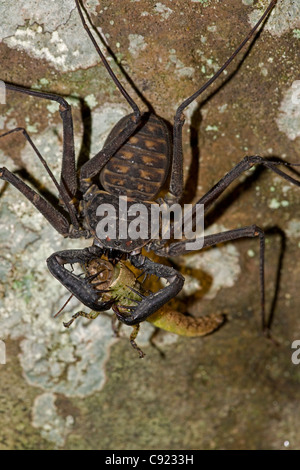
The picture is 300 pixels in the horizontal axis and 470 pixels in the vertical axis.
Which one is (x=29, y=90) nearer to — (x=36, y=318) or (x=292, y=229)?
(x=36, y=318)

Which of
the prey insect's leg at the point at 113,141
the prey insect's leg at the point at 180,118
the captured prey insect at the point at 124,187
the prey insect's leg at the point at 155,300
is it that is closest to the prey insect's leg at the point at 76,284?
the captured prey insect at the point at 124,187

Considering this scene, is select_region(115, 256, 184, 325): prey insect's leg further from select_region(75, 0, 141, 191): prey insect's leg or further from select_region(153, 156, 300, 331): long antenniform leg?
select_region(75, 0, 141, 191): prey insect's leg

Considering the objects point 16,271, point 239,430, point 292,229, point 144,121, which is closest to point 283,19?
point 144,121

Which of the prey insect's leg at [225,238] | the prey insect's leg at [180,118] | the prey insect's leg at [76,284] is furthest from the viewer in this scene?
the prey insect's leg at [225,238]

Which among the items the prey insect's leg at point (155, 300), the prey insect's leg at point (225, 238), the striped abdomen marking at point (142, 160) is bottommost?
the prey insect's leg at point (155, 300)

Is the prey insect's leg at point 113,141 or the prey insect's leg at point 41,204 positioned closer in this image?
the prey insect's leg at point 113,141

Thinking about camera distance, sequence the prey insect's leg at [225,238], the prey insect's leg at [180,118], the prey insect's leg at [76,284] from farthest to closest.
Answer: the prey insect's leg at [225,238]
the prey insect's leg at [180,118]
the prey insect's leg at [76,284]

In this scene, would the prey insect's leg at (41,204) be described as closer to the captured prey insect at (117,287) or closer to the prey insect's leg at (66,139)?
the prey insect's leg at (66,139)

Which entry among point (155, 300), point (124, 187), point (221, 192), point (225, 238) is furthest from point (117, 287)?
point (221, 192)
